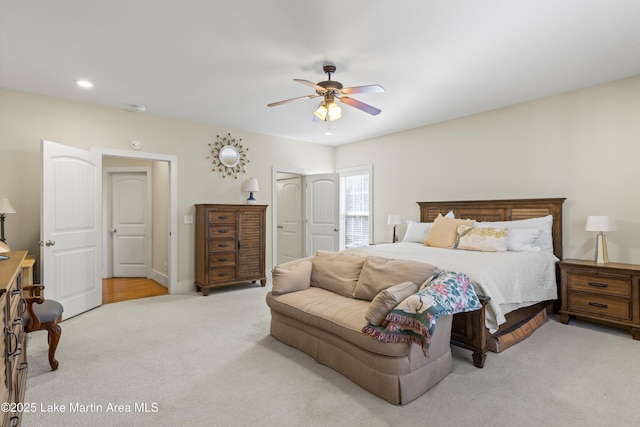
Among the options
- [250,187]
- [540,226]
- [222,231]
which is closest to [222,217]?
[222,231]

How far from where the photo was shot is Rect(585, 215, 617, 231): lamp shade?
10.4ft

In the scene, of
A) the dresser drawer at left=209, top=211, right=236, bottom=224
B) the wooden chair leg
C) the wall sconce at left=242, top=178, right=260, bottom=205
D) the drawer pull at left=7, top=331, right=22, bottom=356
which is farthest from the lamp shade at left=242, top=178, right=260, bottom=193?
the drawer pull at left=7, top=331, right=22, bottom=356

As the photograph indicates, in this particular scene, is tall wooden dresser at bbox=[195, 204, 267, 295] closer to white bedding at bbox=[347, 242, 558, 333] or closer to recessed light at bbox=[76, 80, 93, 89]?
recessed light at bbox=[76, 80, 93, 89]

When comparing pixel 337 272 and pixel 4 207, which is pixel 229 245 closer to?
pixel 337 272

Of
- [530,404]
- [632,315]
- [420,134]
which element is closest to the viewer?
[530,404]

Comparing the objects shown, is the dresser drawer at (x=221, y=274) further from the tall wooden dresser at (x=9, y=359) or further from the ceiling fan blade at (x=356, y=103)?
the ceiling fan blade at (x=356, y=103)

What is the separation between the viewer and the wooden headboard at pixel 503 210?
12.4 ft

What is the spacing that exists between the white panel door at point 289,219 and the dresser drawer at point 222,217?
5.86 feet

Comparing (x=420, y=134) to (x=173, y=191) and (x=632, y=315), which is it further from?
(x=173, y=191)

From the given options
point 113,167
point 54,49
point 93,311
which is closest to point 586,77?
point 54,49

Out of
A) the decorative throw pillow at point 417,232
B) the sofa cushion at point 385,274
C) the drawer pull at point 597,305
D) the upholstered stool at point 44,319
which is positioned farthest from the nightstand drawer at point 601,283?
the upholstered stool at point 44,319

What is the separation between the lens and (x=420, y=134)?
5.24m

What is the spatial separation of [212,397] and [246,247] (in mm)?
3040

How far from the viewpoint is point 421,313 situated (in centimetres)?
190
